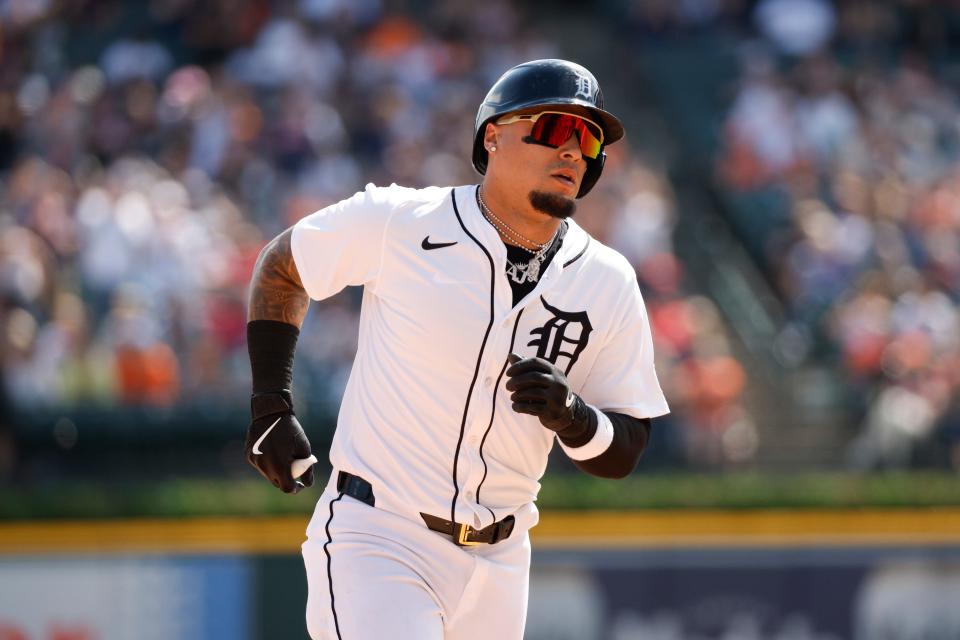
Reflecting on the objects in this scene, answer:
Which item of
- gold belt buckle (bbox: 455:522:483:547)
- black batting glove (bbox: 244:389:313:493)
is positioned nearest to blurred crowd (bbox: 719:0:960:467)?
gold belt buckle (bbox: 455:522:483:547)

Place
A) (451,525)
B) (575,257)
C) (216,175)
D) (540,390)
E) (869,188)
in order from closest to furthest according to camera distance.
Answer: (540,390)
(451,525)
(575,257)
(216,175)
(869,188)

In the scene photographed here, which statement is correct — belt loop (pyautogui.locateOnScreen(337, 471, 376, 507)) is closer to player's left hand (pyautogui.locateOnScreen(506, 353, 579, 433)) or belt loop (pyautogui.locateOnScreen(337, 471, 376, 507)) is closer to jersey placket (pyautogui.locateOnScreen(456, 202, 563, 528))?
jersey placket (pyautogui.locateOnScreen(456, 202, 563, 528))

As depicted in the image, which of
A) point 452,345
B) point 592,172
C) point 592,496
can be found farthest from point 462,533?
point 592,496

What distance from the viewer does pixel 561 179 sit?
4230mm

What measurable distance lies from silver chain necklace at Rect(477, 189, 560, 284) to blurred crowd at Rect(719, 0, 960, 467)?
6781 millimetres

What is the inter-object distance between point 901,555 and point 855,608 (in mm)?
422

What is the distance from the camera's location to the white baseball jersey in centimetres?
417

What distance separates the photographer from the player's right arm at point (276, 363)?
4258 mm

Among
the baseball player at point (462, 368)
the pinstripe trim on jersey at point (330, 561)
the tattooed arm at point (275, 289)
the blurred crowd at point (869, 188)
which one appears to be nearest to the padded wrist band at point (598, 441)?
the baseball player at point (462, 368)

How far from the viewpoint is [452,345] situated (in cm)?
417

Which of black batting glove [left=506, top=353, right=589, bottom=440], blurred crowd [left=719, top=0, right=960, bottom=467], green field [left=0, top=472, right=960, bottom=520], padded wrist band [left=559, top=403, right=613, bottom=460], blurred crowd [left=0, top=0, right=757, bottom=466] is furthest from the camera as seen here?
blurred crowd [left=719, top=0, right=960, bottom=467]

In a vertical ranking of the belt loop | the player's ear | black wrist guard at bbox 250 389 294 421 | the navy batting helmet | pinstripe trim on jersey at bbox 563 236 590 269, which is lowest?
the belt loop

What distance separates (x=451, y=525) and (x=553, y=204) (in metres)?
0.91

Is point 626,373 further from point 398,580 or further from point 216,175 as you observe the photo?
point 216,175
